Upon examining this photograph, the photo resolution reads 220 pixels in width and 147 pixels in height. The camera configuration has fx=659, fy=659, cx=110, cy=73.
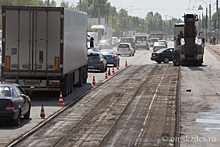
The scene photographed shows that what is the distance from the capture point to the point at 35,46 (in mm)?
25578

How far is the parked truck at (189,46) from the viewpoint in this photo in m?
49.8

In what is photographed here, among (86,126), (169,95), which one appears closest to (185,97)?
(169,95)

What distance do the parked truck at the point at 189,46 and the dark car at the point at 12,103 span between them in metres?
31.6

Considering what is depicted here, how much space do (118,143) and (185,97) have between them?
11.9 m

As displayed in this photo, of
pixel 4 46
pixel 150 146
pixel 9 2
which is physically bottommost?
pixel 150 146

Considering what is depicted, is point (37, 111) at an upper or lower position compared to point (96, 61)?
lower

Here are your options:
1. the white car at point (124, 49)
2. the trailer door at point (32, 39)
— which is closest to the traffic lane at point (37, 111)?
the trailer door at point (32, 39)

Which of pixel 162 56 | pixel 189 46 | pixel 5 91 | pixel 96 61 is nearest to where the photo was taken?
pixel 5 91

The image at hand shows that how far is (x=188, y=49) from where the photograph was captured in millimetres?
50594

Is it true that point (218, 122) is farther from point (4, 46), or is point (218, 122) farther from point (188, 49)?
point (188, 49)

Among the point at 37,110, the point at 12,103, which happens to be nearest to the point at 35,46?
the point at 37,110

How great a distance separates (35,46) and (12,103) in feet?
26.3

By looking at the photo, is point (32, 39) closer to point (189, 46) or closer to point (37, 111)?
point (37, 111)

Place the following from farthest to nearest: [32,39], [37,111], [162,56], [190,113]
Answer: [162,56], [32,39], [37,111], [190,113]
